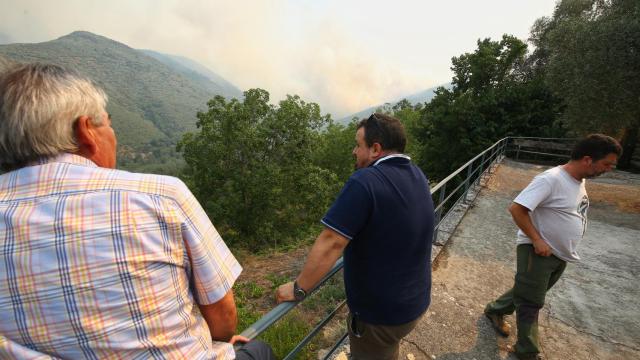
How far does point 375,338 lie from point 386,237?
755 mm

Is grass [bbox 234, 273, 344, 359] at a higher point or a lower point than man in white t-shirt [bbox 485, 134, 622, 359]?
lower

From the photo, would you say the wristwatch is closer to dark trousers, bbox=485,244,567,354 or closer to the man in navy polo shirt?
the man in navy polo shirt

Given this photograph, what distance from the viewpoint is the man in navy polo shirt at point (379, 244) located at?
176cm

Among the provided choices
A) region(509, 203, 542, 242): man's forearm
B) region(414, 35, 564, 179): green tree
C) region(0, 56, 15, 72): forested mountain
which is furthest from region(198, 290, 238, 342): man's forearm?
region(414, 35, 564, 179): green tree

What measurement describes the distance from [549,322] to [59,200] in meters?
4.67

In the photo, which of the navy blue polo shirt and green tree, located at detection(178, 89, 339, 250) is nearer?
the navy blue polo shirt

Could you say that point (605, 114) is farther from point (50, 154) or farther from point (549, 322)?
point (50, 154)

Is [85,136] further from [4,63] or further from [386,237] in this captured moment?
[386,237]

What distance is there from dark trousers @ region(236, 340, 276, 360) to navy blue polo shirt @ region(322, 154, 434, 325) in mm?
658

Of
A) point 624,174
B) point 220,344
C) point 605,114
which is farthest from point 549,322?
point 624,174

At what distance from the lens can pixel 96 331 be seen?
932 millimetres

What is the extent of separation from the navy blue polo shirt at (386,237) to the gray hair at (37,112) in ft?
3.77

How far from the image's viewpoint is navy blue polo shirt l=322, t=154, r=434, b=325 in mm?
1751

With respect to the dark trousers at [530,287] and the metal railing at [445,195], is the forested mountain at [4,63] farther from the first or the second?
the dark trousers at [530,287]
